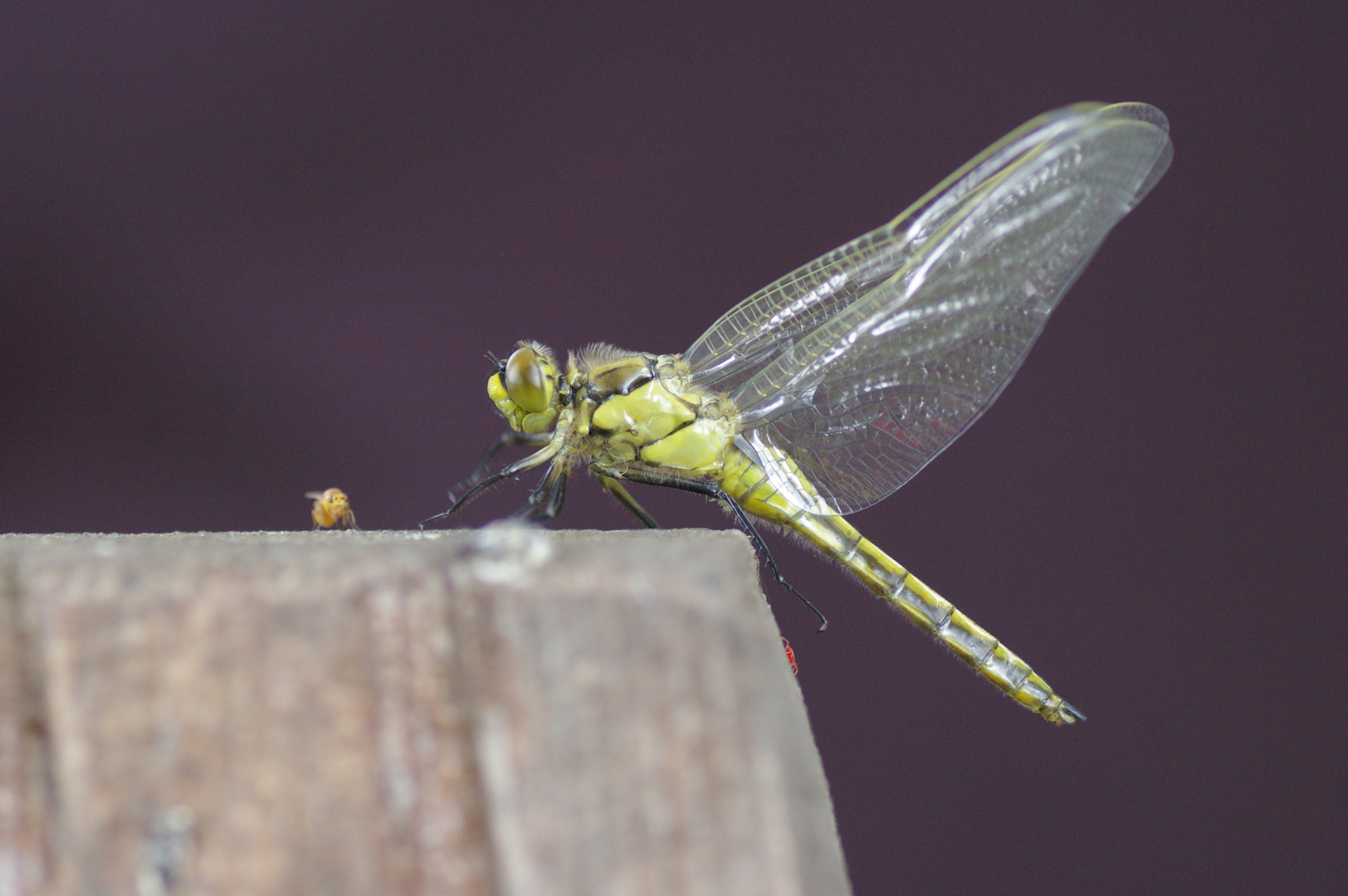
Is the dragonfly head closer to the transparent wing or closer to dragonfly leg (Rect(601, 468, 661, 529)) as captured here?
dragonfly leg (Rect(601, 468, 661, 529))

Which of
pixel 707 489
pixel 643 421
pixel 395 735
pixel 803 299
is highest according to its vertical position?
pixel 803 299

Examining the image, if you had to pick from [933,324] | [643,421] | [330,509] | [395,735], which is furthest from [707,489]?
[395,735]

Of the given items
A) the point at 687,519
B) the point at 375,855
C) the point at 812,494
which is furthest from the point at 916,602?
the point at 375,855

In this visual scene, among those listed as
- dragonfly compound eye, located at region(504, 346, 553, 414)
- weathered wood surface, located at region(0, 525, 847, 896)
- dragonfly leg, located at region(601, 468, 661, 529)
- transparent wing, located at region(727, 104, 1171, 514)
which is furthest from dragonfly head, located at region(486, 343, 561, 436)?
weathered wood surface, located at region(0, 525, 847, 896)

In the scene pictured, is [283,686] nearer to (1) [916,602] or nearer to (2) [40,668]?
(2) [40,668]

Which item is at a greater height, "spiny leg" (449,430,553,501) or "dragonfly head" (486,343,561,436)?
"dragonfly head" (486,343,561,436)

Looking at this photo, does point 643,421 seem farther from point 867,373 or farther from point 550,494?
point 867,373

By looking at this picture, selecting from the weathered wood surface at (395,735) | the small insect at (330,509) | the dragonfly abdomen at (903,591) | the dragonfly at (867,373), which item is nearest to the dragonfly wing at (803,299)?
the dragonfly at (867,373)
